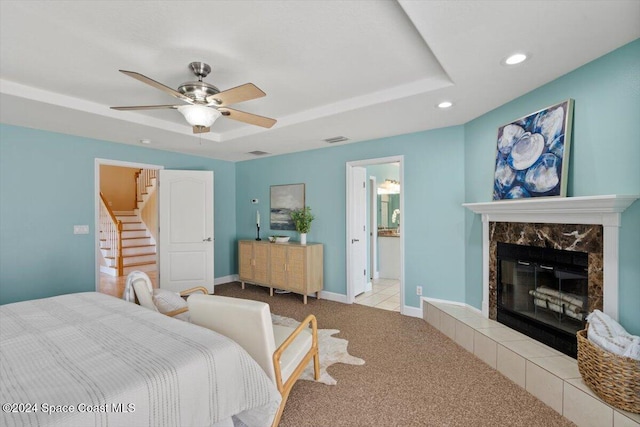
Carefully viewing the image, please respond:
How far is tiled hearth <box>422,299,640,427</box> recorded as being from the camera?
180 cm

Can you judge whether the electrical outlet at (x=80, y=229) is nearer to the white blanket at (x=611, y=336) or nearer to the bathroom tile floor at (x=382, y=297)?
the bathroom tile floor at (x=382, y=297)

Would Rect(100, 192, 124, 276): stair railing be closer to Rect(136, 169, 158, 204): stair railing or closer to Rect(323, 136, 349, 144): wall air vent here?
Rect(136, 169, 158, 204): stair railing

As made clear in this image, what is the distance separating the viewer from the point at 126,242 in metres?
7.00

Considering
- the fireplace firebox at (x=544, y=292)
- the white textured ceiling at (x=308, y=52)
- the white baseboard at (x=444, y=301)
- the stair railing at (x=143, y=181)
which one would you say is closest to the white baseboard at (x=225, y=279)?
the white textured ceiling at (x=308, y=52)

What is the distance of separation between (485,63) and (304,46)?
49.8 inches

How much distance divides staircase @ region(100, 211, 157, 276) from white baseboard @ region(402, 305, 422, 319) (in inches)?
216

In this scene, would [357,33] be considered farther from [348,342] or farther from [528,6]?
[348,342]

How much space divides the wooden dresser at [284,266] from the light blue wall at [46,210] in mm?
2167

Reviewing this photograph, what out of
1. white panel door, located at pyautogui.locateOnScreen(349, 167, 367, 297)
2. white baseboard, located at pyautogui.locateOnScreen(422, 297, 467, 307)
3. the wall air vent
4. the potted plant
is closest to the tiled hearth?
white baseboard, located at pyautogui.locateOnScreen(422, 297, 467, 307)

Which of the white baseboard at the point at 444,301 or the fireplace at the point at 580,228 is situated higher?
the fireplace at the point at 580,228

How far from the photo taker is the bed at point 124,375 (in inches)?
46.0

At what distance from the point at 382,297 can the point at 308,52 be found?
3.73m

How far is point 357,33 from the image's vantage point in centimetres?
194

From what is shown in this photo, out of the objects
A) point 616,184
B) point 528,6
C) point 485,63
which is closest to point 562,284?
point 616,184
